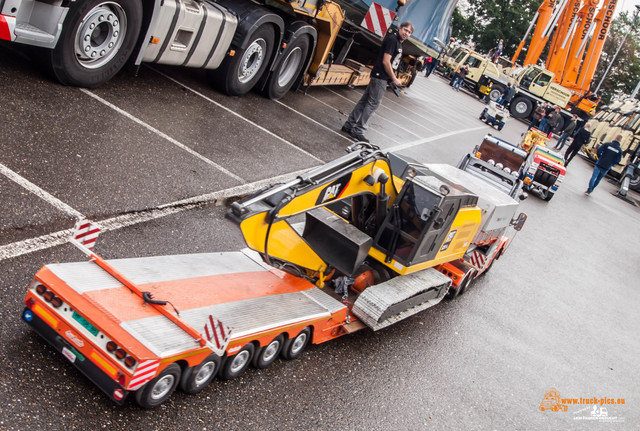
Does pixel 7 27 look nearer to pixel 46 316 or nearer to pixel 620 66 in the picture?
pixel 46 316

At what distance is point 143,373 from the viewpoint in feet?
11.4

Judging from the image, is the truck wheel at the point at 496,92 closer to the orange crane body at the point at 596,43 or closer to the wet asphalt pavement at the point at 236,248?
the orange crane body at the point at 596,43

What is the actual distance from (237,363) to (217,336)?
0.60 m

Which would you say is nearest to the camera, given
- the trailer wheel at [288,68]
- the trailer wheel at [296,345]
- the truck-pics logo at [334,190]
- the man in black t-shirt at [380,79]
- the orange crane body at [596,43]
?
the trailer wheel at [296,345]

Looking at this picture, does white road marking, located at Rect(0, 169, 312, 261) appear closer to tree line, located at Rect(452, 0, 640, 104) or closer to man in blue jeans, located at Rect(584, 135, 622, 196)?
man in blue jeans, located at Rect(584, 135, 622, 196)

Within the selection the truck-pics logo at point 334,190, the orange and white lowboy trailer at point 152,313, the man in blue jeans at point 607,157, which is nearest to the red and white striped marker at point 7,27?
the orange and white lowboy trailer at point 152,313

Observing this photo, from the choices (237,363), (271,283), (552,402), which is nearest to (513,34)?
Answer: (552,402)

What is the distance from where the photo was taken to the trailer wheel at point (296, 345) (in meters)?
4.86

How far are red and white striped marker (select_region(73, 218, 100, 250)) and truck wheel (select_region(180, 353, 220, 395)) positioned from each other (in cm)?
118

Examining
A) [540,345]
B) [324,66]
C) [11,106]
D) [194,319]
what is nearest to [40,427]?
[194,319]

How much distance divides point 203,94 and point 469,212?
5721 millimetres

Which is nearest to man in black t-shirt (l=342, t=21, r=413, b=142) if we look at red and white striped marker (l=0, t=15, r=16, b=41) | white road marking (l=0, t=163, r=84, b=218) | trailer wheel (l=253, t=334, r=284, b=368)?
red and white striped marker (l=0, t=15, r=16, b=41)

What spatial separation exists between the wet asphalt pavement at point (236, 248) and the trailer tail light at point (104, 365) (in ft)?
0.92

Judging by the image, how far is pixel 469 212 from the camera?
684 centimetres
